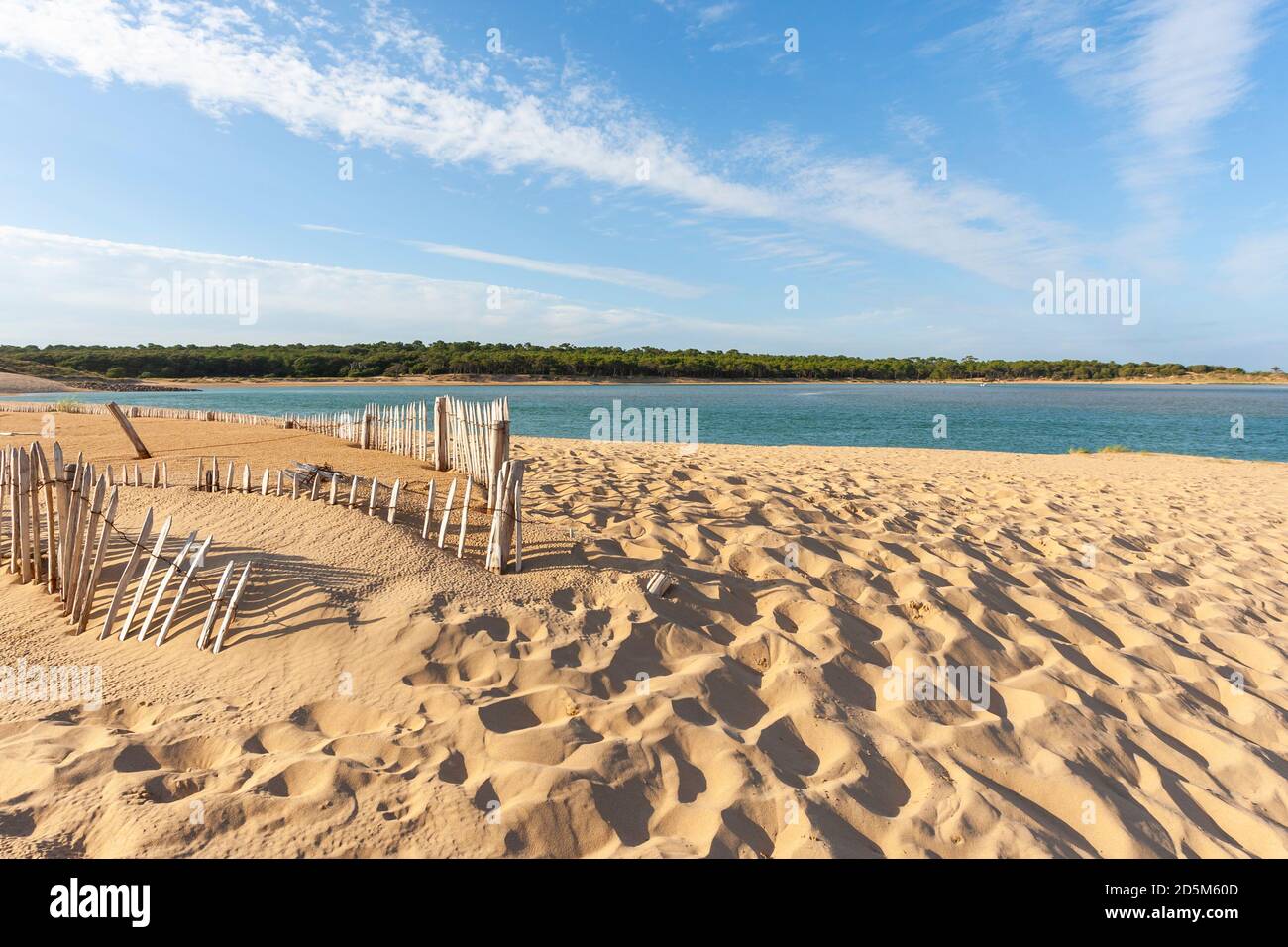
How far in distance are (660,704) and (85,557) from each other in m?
4.07

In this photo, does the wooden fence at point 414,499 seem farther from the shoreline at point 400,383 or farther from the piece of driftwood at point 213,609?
the shoreline at point 400,383

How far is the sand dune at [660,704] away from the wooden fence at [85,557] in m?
0.17

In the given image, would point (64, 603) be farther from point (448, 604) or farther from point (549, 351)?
point (549, 351)

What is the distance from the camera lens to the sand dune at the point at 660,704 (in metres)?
2.60

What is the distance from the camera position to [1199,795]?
10.6 ft

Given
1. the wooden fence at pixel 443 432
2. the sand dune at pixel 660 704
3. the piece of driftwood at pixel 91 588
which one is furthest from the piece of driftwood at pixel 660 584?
the piece of driftwood at pixel 91 588

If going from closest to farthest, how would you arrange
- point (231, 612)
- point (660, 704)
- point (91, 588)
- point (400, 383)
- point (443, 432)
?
point (660, 704), point (231, 612), point (91, 588), point (443, 432), point (400, 383)

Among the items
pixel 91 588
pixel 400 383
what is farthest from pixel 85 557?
pixel 400 383

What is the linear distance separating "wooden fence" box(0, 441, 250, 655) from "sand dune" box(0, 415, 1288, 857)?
0.17 meters

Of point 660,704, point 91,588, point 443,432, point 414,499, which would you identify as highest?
point 443,432

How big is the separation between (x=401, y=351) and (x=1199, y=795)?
320 feet

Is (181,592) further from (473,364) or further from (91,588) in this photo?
(473,364)

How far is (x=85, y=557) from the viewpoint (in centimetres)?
420
